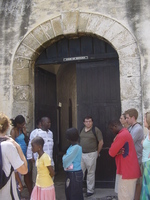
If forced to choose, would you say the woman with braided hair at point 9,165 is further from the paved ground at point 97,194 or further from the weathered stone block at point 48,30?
the weathered stone block at point 48,30

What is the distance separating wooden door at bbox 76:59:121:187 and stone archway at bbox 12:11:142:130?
38 centimetres

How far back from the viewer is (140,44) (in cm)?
490

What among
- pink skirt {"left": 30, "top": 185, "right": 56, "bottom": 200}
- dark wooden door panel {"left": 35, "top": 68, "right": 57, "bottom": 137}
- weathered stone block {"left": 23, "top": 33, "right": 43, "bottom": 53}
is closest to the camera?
pink skirt {"left": 30, "top": 185, "right": 56, "bottom": 200}

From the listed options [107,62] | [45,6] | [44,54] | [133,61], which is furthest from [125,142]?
[45,6]

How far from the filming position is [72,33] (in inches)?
212

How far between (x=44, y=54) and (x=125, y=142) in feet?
10.5

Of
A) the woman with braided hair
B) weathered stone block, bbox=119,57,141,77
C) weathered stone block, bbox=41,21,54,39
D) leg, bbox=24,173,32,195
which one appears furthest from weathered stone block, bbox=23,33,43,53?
the woman with braided hair

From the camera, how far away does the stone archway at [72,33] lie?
16.0 ft

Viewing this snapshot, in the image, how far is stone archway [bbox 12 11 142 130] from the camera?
4.87 meters

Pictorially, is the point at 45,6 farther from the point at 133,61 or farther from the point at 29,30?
the point at 133,61

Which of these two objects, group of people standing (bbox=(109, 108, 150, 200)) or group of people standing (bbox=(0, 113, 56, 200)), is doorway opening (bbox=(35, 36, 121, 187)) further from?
group of people standing (bbox=(109, 108, 150, 200))

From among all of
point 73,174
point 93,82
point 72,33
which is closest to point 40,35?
point 72,33

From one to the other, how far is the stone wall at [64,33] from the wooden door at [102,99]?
0.38 metres

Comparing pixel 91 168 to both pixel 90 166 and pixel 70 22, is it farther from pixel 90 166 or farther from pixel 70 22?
pixel 70 22
